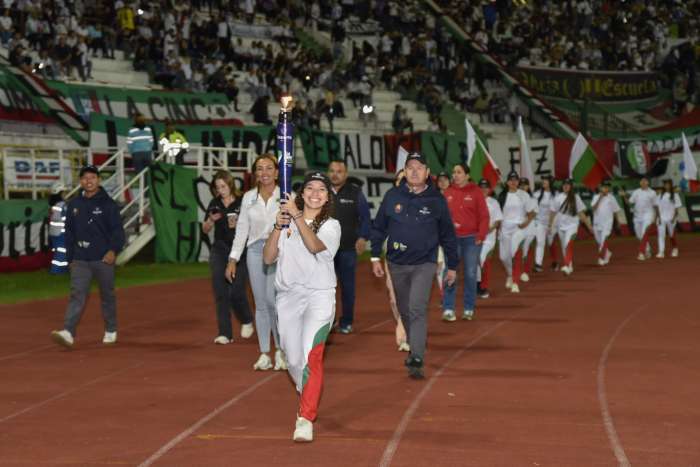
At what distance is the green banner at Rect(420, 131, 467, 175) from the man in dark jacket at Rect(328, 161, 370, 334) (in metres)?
20.8

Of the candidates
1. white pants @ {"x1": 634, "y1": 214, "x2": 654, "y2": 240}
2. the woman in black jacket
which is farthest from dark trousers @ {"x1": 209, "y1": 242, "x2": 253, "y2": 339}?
white pants @ {"x1": 634, "y1": 214, "x2": 654, "y2": 240}

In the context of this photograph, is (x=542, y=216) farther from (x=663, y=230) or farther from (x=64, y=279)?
(x=64, y=279)

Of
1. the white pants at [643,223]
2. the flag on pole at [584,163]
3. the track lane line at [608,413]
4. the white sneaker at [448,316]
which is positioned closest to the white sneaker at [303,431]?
the track lane line at [608,413]

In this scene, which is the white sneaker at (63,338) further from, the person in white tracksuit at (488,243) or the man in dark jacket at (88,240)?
the person in white tracksuit at (488,243)

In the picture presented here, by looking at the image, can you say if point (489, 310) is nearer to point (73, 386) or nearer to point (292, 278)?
point (73, 386)

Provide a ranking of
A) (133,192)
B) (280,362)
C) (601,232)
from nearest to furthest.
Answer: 1. (280,362)
2. (133,192)
3. (601,232)

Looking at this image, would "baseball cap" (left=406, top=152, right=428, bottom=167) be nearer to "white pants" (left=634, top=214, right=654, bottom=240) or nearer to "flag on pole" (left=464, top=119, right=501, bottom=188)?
"flag on pole" (left=464, top=119, right=501, bottom=188)

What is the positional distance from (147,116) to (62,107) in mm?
2717

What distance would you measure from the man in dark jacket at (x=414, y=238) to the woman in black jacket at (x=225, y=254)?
2.33m

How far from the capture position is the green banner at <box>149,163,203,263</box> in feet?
89.0

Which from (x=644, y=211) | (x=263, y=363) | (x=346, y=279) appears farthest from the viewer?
(x=644, y=211)

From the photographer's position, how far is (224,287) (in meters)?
13.9

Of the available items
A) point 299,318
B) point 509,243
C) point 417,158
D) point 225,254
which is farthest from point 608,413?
point 509,243

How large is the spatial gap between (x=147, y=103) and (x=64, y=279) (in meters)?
8.84
